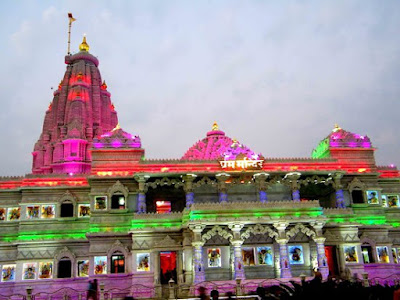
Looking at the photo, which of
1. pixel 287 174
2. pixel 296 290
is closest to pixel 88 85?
pixel 287 174

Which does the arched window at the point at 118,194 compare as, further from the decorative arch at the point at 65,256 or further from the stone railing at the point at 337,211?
the stone railing at the point at 337,211

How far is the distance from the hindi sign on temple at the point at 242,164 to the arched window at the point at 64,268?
16.6m

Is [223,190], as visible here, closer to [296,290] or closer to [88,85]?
[296,290]

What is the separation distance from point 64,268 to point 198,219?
13.8 metres

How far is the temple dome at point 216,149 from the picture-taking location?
123ft

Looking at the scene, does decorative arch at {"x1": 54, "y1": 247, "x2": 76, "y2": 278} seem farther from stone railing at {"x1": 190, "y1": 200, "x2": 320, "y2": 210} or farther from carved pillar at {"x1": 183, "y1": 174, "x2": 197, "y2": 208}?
stone railing at {"x1": 190, "y1": 200, "x2": 320, "y2": 210}

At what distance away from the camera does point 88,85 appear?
185 ft

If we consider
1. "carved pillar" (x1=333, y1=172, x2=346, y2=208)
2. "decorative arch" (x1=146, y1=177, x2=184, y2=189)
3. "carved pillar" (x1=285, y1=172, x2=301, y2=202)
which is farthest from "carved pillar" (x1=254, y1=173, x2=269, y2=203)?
"decorative arch" (x1=146, y1=177, x2=184, y2=189)

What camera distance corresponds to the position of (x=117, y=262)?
34.2m

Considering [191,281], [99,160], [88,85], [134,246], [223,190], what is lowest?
[191,281]

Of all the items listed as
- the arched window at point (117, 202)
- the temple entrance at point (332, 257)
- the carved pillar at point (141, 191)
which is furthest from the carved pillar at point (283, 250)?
the arched window at point (117, 202)

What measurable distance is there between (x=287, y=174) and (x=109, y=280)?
1882 cm

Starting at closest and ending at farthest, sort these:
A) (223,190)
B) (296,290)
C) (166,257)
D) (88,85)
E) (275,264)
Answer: (296,290) < (275,264) < (223,190) < (166,257) < (88,85)

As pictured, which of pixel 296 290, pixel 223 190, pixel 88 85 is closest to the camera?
pixel 296 290
